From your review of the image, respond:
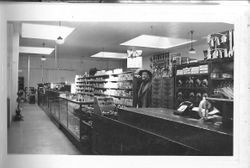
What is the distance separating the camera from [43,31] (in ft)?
6.18

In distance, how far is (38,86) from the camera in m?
2.09

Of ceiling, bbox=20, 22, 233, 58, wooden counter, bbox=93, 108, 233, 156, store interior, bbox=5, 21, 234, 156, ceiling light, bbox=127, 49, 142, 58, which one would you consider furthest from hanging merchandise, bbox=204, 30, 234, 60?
wooden counter, bbox=93, 108, 233, 156

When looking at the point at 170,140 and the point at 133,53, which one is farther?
the point at 133,53

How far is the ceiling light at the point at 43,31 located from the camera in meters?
1.87

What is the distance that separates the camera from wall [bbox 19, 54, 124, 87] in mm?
1982

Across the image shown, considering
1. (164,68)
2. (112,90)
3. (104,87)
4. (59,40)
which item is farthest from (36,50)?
(164,68)

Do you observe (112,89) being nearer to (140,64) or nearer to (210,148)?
(140,64)

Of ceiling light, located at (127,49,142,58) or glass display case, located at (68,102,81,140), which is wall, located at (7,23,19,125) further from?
ceiling light, located at (127,49,142,58)

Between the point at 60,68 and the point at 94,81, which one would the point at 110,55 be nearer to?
the point at 94,81

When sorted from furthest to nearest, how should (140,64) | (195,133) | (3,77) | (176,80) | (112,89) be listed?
1. (176,80)
2. (112,89)
3. (140,64)
4. (195,133)
5. (3,77)

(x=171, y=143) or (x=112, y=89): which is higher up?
(x=112, y=89)

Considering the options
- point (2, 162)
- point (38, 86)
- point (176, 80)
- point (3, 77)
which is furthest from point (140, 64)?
point (176, 80)

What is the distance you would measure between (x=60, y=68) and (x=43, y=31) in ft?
1.30

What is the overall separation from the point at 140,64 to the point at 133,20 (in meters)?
0.65
